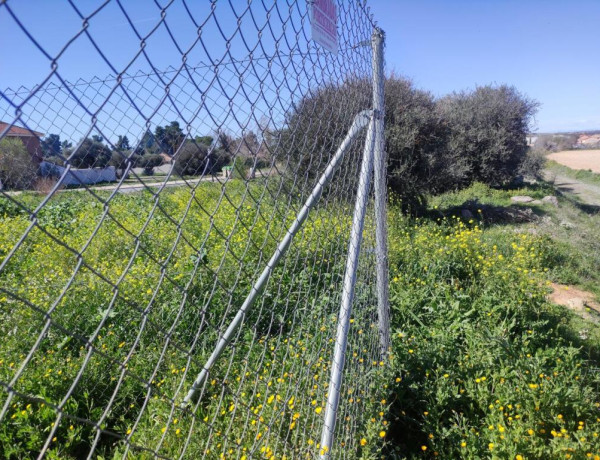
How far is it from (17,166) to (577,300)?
28.4 ft

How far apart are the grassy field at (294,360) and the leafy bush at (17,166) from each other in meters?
2.71

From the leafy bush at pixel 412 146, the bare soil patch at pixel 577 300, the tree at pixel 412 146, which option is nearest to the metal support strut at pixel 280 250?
the bare soil patch at pixel 577 300

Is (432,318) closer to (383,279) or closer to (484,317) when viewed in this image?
(484,317)

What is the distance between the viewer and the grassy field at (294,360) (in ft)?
6.19

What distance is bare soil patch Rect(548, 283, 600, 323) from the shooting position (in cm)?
392

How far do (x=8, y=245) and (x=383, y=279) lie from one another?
4.63 meters

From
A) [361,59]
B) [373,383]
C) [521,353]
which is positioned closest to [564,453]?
[521,353]

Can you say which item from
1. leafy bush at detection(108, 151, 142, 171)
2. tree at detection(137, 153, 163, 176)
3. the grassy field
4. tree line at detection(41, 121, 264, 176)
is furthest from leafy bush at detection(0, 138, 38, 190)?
leafy bush at detection(108, 151, 142, 171)

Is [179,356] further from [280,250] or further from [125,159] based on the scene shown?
[125,159]

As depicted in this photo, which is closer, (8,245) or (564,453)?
(564,453)

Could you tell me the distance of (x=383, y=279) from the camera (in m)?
2.64

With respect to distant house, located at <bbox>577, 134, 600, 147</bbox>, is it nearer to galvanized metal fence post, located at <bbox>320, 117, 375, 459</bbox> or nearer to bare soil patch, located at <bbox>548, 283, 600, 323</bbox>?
bare soil patch, located at <bbox>548, 283, 600, 323</bbox>

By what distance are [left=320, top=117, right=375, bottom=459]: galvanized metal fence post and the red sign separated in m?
0.46

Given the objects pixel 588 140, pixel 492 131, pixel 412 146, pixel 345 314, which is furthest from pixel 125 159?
pixel 588 140
